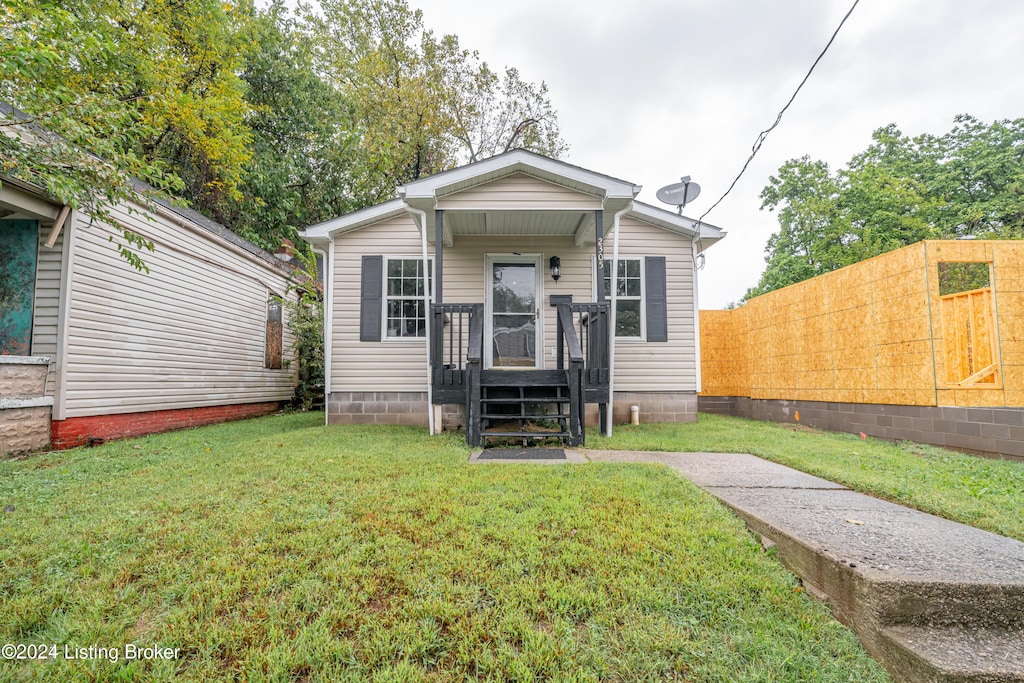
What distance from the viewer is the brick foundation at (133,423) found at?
16.7 ft

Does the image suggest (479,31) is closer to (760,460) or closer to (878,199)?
(760,460)

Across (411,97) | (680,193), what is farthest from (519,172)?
(411,97)

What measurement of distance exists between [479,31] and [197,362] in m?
11.8

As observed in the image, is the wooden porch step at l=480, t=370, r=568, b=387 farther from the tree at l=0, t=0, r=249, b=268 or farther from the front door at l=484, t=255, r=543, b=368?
the tree at l=0, t=0, r=249, b=268

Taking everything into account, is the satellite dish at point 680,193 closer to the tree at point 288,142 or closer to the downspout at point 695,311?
the downspout at point 695,311

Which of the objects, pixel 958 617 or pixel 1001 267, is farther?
pixel 1001 267

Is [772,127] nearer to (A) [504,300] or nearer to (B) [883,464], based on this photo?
(B) [883,464]

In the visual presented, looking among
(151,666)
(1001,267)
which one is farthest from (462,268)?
(1001,267)

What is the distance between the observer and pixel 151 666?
1.32 metres

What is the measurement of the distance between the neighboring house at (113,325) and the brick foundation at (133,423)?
0.05 ft

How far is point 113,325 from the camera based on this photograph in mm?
5777

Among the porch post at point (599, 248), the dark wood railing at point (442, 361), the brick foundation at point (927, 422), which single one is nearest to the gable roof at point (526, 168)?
the porch post at point (599, 248)

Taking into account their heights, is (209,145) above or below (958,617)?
above

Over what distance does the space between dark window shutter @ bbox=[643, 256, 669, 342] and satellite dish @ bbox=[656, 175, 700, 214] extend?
1003 mm
